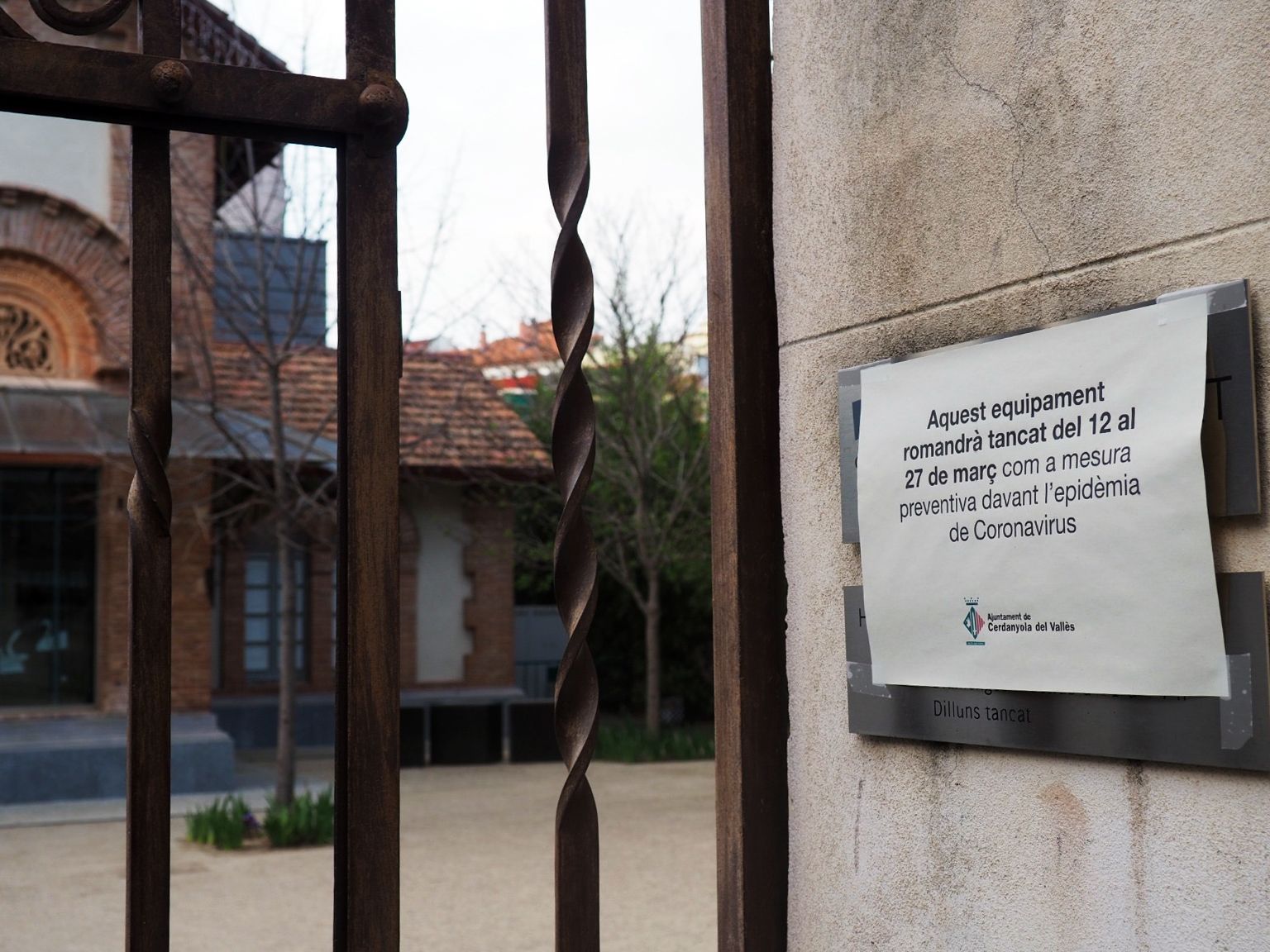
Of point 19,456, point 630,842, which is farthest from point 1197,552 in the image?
point 19,456

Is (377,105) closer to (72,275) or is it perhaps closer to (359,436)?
(359,436)

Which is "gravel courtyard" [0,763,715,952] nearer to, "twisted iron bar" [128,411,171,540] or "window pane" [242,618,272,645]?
"window pane" [242,618,272,645]

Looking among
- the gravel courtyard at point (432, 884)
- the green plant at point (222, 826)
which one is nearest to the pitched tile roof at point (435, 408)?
the gravel courtyard at point (432, 884)

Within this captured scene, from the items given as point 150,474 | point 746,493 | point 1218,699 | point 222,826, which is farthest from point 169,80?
point 222,826

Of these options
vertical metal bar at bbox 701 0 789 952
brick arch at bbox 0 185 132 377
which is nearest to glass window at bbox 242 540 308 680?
brick arch at bbox 0 185 132 377

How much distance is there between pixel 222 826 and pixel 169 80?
993 centimetres

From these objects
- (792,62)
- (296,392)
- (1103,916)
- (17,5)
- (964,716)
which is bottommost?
(1103,916)

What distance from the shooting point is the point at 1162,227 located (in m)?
1.90

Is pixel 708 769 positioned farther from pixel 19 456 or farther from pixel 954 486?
pixel 954 486

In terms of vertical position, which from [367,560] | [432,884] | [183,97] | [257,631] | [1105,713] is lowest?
[432,884]

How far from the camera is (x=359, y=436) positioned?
6.91 feet

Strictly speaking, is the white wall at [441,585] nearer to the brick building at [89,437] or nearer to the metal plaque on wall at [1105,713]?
the brick building at [89,437]

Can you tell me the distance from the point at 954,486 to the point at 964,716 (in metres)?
0.34

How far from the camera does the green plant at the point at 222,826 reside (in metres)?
11.1
